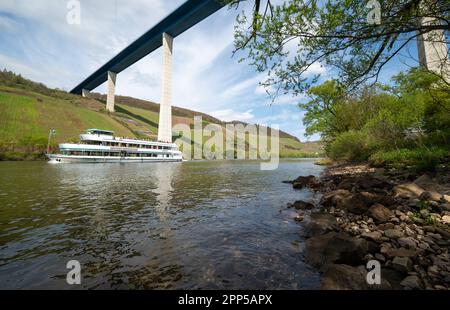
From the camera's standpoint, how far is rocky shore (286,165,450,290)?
3.60 metres

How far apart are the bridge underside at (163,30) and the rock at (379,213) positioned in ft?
152

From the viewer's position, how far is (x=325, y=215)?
779 centimetres

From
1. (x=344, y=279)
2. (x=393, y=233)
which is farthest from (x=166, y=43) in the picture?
(x=344, y=279)

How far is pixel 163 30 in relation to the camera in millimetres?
65438

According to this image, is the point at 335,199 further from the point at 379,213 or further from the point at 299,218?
the point at 379,213

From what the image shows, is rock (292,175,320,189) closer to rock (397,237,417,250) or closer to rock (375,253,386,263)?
rock (397,237,417,250)

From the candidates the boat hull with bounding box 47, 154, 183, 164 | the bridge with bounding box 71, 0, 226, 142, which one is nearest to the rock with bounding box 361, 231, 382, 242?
the boat hull with bounding box 47, 154, 183, 164

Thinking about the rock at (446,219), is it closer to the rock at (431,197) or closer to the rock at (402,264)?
the rock at (431,197)

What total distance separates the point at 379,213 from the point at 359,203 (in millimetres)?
1063

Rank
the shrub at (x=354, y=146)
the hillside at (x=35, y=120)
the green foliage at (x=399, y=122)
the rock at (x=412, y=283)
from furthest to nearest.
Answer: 1. the hillside at (x=35, y=120)
2. the shrub at (x=354, y=146)
3. the green foliage at (x=399, y=122)
4. the rock at (x=412, y=283)

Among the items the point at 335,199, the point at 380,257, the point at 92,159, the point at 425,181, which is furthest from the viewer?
the point at 92,159

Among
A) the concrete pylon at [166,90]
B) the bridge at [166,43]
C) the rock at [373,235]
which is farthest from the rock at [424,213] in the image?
the concrete pylon at [166,90]

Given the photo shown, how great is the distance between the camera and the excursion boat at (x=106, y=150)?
149ft
